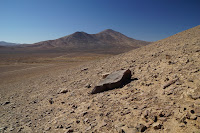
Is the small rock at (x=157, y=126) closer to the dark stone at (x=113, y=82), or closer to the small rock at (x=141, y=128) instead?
the small rock at (x=141, y=128)

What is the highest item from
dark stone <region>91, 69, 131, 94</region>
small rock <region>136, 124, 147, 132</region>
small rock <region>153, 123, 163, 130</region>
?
dark stone <region>91, 69, 131, 94</region>

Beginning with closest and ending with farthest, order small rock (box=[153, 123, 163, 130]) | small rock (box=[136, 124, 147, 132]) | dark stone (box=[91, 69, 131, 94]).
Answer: small rock (box=[153, 123, 163, 130]) < small rock (box=[136, 124, 147, 132]) < dark stone (box=[91, 69, 131, 94])

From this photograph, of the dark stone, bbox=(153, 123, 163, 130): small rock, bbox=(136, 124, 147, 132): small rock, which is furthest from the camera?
the dark stone

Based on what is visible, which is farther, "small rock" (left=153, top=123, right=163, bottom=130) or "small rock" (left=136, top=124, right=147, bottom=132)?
"small rock" (left=136, top=124, right=147, bottom=132)

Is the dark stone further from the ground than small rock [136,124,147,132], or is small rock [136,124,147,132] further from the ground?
the dark stone

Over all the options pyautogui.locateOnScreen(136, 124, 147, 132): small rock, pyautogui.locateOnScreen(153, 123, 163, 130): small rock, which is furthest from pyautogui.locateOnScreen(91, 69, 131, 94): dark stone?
pyautogui.locateOnScreen(153, 123, 163, 130): small rock

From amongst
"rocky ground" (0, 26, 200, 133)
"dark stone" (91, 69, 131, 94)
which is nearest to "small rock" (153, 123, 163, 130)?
"rocky ground" (0, 26, 200, 133)

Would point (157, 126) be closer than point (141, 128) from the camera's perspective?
Yes

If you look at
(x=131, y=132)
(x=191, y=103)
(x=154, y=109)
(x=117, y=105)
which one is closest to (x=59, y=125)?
(x=117, y=105)

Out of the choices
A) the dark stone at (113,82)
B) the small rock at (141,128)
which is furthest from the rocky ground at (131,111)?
the dark stone at (113,82)

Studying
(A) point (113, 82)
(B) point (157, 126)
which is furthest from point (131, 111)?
(A) point (113, 82)

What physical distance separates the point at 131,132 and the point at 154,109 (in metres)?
1.02

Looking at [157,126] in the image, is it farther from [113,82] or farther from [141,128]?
[113,82]

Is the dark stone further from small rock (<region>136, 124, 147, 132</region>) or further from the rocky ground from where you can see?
small rock (<region>136, 124, 147, 132</region>)
